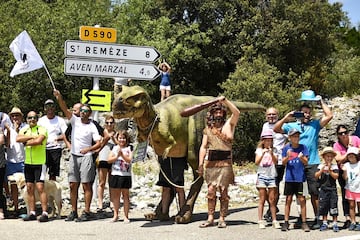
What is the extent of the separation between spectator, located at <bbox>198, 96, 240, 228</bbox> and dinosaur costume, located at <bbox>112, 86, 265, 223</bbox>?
27.6 inches

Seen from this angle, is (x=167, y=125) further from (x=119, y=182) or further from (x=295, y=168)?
(x=295, y=168)

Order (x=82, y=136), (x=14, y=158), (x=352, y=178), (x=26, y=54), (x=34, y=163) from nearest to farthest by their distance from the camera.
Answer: (x=352, y=178), (x=34, y=163), (x=82, y=136), (x=14, y=158), (x=26, y=54)

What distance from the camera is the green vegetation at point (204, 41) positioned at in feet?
73.7

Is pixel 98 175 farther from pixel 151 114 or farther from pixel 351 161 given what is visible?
pixel 351 161

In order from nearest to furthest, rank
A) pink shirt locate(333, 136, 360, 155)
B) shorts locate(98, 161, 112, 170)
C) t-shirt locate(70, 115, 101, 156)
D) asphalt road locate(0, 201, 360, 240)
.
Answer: asphalt road locate(0, 201, 360, 240) → pink shirt locate(333, 136, 360, 155) → t-shirt locate(70, 115, 101, 156) → shorts locate(98, 161, 112, 170)

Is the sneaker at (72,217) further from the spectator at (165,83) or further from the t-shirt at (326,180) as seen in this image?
the spectator at (165,83)

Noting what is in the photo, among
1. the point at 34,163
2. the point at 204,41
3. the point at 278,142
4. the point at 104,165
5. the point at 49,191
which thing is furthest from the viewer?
the point at 204,41

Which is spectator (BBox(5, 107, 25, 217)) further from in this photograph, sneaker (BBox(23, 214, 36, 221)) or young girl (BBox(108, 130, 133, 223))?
young girl (BBox(108, 130, 133, 223))

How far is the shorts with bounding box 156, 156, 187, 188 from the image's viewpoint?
30.3 feet

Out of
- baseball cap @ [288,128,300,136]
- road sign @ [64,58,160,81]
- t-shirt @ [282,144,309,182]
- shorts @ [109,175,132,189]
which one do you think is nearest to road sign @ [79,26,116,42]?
road sign @ [64,58,160,81]

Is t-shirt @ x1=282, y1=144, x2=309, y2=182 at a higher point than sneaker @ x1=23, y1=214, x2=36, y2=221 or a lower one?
higher

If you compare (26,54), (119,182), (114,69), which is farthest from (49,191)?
(26,54)

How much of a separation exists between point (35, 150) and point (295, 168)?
4257 millimetres

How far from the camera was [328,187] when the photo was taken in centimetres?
859
